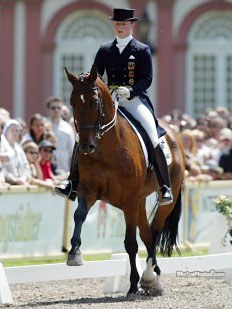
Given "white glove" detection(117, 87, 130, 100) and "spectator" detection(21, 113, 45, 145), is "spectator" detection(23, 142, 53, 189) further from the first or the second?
"white glove" detection(117, 87, 130, 100)

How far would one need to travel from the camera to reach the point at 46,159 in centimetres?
1623

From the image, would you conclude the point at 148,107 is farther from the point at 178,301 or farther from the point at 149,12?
the point at 149,12

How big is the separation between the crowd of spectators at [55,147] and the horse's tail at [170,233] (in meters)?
2.89

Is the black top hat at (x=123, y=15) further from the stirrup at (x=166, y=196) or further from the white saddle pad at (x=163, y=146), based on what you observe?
the stirrup at (x=166, y=196)

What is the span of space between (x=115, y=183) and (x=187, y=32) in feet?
80.2

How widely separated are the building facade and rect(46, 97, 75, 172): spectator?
17.0 m

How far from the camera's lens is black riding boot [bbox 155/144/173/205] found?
12.0 meters

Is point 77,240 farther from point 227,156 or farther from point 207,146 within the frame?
point 207,146

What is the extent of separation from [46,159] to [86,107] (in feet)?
17.9

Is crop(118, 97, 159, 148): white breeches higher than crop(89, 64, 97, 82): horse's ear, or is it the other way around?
crop(89, 64, 97, 82): horse's ear

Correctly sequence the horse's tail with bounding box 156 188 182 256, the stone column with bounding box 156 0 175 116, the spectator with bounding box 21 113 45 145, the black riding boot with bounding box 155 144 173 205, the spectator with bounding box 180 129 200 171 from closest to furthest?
the black riding boot with bounding box 155 144 173 205
the horse's tail with bounding box 156 188 182 256
the spectator with bounding box 21 113 45 145
the spectator with bounding box 180 129 200 171
the stone column with bounding box 156 0 175 116

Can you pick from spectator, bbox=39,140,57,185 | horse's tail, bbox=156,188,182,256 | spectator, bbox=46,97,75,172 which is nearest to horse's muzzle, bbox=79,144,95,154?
horse's tail, bbox=156,188,182,256

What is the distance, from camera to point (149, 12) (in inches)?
1380

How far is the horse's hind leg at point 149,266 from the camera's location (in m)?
11.9
